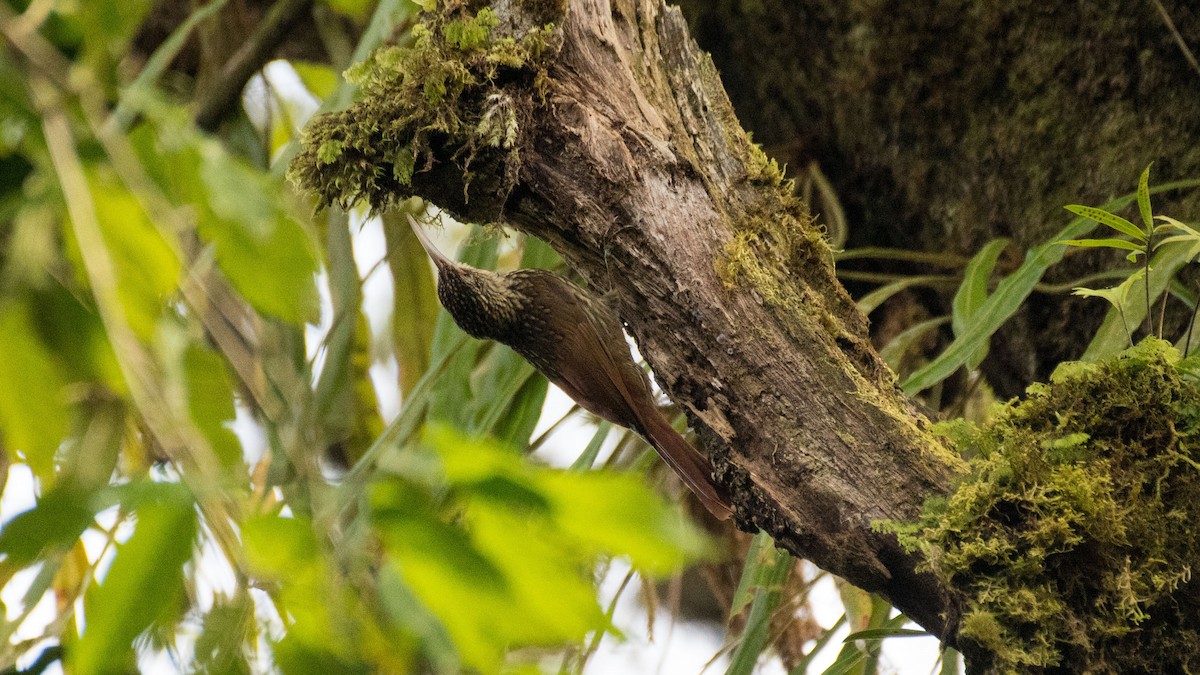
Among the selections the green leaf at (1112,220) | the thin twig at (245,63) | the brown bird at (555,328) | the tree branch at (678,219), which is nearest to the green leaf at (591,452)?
the brown bird at (555,328)

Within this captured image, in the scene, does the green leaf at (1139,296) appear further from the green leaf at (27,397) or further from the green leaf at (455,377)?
the green leaf at (27,397)

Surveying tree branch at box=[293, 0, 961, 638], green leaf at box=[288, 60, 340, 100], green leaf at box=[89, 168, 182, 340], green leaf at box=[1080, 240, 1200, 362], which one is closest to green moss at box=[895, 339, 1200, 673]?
tree branch at box=[293, 0, 961, 638]

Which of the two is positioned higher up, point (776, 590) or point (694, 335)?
point (694, 335)

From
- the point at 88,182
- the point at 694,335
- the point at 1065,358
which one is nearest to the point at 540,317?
the point at 694,335

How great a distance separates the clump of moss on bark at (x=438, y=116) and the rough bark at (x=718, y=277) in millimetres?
20

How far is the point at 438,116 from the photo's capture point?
146 centimetres

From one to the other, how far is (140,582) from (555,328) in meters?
1.58

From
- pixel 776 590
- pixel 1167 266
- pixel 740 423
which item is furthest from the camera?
pixel 776 590

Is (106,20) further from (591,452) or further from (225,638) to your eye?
(591,452)

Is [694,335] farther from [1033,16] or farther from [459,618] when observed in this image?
[1033,16]

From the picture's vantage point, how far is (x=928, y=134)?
243 centimetres

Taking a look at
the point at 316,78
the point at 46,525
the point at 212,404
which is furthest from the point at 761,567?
the point at 316,78

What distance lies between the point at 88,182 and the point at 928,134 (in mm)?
1992

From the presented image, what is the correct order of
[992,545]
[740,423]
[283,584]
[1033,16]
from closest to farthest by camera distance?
1. [283,584]
2. [992,545]
3. [740,423]
4. [1033,16]
